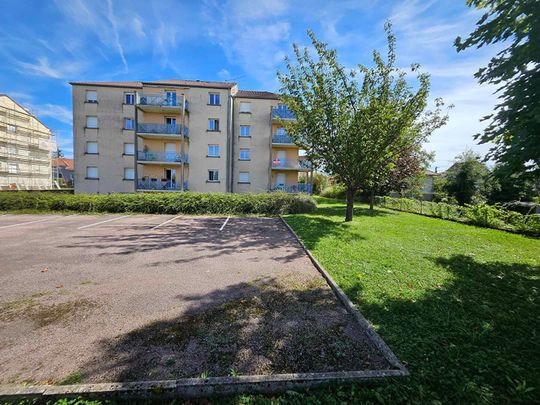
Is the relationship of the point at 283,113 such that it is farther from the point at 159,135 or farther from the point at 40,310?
the point at 40,310

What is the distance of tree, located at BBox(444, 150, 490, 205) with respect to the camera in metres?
23.2

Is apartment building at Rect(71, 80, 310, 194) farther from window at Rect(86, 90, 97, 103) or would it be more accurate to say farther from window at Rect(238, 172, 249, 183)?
window at Rect(238, 172, 249, 183)

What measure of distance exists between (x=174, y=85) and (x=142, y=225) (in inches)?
707

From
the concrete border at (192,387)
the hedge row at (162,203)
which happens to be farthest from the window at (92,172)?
the concrete border at (192,387)

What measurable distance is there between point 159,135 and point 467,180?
30345 millimetres

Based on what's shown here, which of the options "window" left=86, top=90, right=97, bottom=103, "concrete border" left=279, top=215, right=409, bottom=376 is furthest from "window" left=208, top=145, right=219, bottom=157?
"concrete border" left=279, top=215, right=409, bottom=376

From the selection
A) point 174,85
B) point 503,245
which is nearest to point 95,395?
point 503,245

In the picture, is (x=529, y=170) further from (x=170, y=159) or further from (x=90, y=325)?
(x=170, y=159)

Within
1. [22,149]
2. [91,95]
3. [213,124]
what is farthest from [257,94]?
[22,149]

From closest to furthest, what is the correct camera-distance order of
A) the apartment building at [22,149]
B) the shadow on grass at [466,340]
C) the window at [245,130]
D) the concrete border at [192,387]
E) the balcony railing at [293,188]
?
the concrete border at [192,387] < the shadow on grass at [466,340] < the balcony railing at [293,188] < the window at [245,130] < the apartment building at [22,149]

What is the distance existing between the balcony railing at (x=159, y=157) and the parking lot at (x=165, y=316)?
56.6 feet

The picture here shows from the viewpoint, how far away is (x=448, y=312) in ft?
13.1

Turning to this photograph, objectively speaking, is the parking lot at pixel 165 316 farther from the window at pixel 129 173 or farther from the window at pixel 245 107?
the window at pixel 245 107

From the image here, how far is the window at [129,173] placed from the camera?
24.6m
